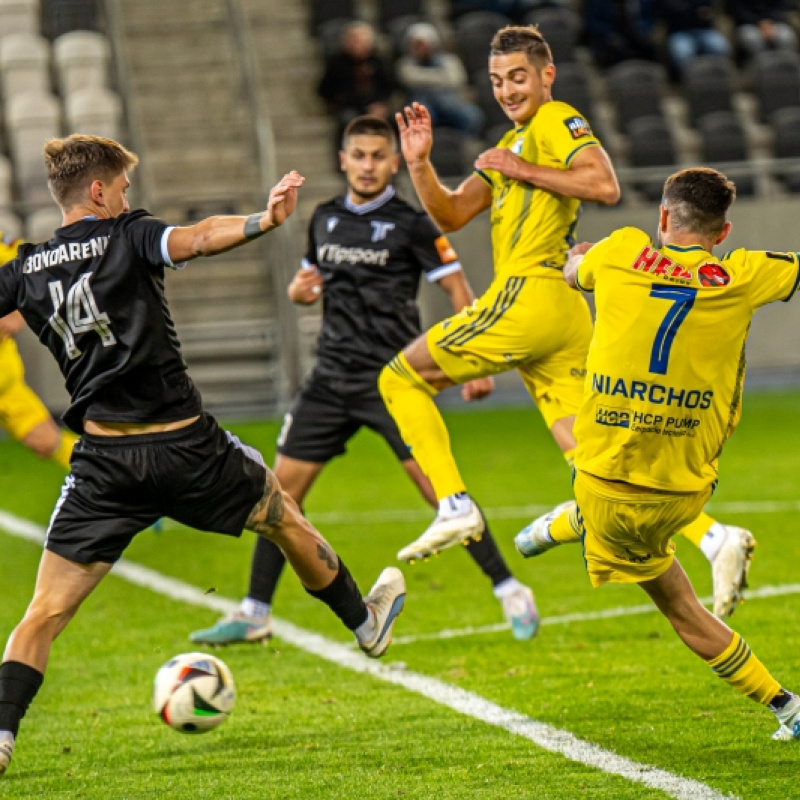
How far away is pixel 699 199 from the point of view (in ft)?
15.5

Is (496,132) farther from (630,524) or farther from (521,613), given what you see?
(630,524)

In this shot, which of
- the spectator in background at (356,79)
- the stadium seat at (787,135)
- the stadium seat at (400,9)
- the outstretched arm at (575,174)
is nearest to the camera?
the outstretched arm at (575,174)

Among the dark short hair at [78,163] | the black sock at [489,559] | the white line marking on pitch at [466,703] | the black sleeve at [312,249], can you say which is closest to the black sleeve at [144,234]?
the dark short hair at [78,163]

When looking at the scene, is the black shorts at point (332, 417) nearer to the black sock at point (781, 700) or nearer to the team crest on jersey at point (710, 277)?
the black sock at point (781, 700)

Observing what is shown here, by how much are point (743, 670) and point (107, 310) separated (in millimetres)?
2499

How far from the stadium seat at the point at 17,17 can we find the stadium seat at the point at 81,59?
559mm

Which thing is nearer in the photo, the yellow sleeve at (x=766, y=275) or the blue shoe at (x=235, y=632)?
the yellow sleeve at (x=766, y=275)

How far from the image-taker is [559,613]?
7.62m

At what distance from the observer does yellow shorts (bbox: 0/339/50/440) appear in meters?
9.87

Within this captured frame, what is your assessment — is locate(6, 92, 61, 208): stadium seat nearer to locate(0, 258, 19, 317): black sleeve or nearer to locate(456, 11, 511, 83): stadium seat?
locate(456, 11, 511, 83): stadium seat

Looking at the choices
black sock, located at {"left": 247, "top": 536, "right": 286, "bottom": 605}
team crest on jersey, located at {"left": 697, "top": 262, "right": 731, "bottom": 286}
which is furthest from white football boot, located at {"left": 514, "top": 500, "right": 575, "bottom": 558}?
black sock, located at {"left": 247, "top": 536, "right": 286, "bottom": 605}

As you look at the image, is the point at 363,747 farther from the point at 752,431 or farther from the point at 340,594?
the point at 752,431

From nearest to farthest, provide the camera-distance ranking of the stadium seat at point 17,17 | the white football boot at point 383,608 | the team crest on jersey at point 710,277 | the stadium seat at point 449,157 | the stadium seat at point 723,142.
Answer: the team crest on jersey at point 710,277, the white football boot at point 383,608, the stadium seat at point 449,157, the stadium seat at point 723,142, the stadium seat at point 17,17

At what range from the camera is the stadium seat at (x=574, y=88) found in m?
18.3
